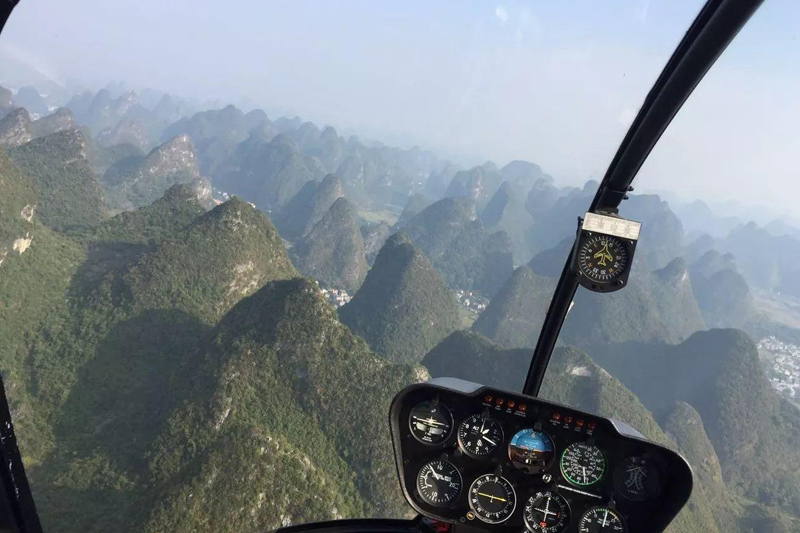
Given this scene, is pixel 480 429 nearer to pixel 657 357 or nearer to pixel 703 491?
pixel 703 491

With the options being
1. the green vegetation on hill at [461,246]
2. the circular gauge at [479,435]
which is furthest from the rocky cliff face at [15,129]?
the circular gauge at [479,435]

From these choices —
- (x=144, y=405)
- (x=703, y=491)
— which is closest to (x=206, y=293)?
(x=144, y=405)

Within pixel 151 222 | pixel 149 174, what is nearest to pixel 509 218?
pixel 149 174

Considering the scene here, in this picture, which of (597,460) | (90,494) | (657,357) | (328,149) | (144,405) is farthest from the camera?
(328,149)

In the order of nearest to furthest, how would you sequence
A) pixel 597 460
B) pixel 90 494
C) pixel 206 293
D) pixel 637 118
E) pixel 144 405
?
pixel 637 118 → pixel 597 460 → pixel 90 494 → pixel 144 405 → pixel 206 293

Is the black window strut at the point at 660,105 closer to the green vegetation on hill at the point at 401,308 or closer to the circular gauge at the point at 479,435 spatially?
the circular gauge at the point at 479,435

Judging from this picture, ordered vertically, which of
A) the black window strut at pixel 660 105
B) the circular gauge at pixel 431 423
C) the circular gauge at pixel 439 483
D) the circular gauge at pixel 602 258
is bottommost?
the circular gauge at pixel 439 483
